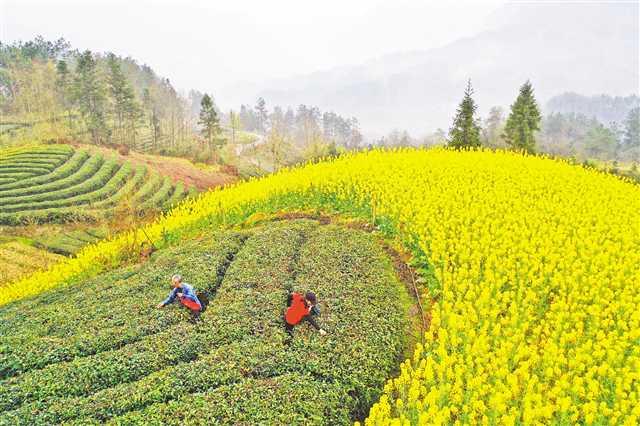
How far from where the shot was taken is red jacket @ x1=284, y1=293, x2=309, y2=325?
10039mm

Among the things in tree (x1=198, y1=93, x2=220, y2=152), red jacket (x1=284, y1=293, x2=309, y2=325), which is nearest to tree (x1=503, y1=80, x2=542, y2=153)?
red jacket (x1=284, y1=293, x2=309, y2=325)

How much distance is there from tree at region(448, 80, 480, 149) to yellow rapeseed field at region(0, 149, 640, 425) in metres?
7.92

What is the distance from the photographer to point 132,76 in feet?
370

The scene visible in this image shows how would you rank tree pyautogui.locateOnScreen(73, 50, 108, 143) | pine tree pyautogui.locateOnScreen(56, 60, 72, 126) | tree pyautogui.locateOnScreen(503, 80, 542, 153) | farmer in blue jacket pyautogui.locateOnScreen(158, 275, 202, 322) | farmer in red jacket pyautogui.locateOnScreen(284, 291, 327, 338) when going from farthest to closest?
pine tree pyautogui.locateOnScreen(56, 60, 72, 126) < tree pyautogui.locateOnScreen(73, 50, 108, 143) < tree pyautogui.locateOnScreen(503, 80, 542, 153) < farmer in blue jacket pyautogui.locateOnScreen(158, 275, 202, 322) < farmer in red jacket pyautogui.locateOnScreen(284, 291, 327, 338)

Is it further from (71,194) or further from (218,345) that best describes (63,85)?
(218,345)

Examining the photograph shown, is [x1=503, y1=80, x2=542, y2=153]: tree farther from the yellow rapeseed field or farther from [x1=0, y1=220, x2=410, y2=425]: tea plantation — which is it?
[x1=0, y1=220, x2=410, y2=425]: tea plantation

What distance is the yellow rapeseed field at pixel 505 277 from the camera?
7102mm

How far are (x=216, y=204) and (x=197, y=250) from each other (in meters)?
5.06

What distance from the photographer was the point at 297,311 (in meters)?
10.0

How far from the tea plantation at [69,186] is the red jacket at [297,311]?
24.0 meters

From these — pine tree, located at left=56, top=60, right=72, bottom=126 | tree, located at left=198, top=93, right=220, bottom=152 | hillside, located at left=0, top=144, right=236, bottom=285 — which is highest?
pine tree, located at left=56, top=60, right=72, bottom=126

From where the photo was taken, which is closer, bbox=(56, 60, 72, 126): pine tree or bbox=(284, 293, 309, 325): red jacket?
bbox=(284, 293, 309, 325): red jacket

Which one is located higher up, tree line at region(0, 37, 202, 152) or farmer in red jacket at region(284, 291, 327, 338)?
tree line at region(0, 37, 202, 152)

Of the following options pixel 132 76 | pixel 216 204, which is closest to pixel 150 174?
pixel 216 204
